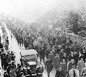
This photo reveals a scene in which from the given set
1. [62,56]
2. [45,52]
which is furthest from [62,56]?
[45,52]

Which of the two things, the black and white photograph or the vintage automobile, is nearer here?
the black and white photograph

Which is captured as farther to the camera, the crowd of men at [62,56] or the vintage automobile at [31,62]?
the vintage automobile at [31,62]

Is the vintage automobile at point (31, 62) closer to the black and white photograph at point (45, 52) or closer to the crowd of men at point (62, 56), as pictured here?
the black and white photograph at point (45, 52)

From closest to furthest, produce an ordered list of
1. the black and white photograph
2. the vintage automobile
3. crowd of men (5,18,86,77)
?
crowd of men (5,18,86,77) < the black and white photograph < the vintage automobile

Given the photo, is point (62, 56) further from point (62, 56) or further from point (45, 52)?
point (45, 52)

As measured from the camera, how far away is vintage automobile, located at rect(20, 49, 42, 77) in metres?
13.8

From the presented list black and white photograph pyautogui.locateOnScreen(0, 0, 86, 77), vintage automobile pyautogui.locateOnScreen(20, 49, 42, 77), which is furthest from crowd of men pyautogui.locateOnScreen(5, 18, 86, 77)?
vintage automobile pyautogui.locateOnScreen(20, 49, 42, 77)

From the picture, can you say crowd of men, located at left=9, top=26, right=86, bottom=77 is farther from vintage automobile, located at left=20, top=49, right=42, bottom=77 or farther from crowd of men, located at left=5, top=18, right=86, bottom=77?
vintage automobile, located at left=20, top=49, right=42, bottom=77

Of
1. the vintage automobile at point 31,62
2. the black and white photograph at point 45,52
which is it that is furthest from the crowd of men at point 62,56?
the vintage automobile at point 31,62

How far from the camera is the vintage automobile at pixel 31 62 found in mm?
13828

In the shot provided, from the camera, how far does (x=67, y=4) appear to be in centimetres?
7481

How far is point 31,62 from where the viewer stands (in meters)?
14.5

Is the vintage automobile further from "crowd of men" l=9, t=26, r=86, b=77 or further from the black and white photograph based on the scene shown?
"crowd of men" l=9, t=26, r=86, b=77

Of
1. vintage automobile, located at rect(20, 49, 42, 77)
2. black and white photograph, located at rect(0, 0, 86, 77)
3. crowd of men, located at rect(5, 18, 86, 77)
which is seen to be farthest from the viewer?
vintage automobile, located at rect(20, 49, 42, 77)
